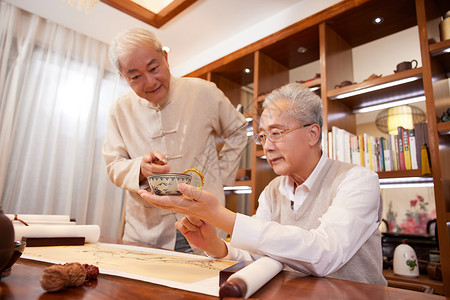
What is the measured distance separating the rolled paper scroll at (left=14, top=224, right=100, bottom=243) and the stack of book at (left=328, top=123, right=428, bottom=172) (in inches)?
73.9

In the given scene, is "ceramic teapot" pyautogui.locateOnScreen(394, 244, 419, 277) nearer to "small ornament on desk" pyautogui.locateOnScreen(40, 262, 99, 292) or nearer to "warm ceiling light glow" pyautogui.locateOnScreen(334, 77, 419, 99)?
"warm ceiling light glow" pyautogui.locateOnScreen(334, 77, 419, 99)

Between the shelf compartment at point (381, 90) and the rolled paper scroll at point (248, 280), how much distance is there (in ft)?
6.64

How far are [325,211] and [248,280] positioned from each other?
25.7 inches

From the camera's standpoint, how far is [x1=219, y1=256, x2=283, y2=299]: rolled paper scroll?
0.50 metres

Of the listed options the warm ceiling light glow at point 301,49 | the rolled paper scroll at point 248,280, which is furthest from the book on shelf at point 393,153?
the rolled paper scroll at point 248,280

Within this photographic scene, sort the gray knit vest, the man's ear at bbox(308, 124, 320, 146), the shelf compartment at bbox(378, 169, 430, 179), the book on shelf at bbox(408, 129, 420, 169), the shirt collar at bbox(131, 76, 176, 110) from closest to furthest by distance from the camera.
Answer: the gray knit vest < the man's ear at bbox(308, 124, 320, 146) < the shirt collar at bbox(131, 76, 176, 110) < the shelf compartment at bbox(378, 169, 430, 179) < the book on shelf at bbox(408, 129, 420, 169)

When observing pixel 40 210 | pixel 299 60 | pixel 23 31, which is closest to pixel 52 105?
pixel 23 31

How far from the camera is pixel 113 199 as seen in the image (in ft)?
12.3

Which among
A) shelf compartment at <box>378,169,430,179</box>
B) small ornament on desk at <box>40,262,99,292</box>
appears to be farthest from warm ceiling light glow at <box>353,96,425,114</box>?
small ornament on desk at <box>40,262,99,292</box>

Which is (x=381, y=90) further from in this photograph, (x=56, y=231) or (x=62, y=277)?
(x=62, y=277)

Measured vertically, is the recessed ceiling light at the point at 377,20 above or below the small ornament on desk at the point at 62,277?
above

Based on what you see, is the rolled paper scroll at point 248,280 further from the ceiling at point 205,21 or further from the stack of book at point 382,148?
the ceiling at point 205,21

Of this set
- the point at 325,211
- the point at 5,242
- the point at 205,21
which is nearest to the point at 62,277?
the point at 5,242

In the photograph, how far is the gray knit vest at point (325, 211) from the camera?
1035 millimetres
